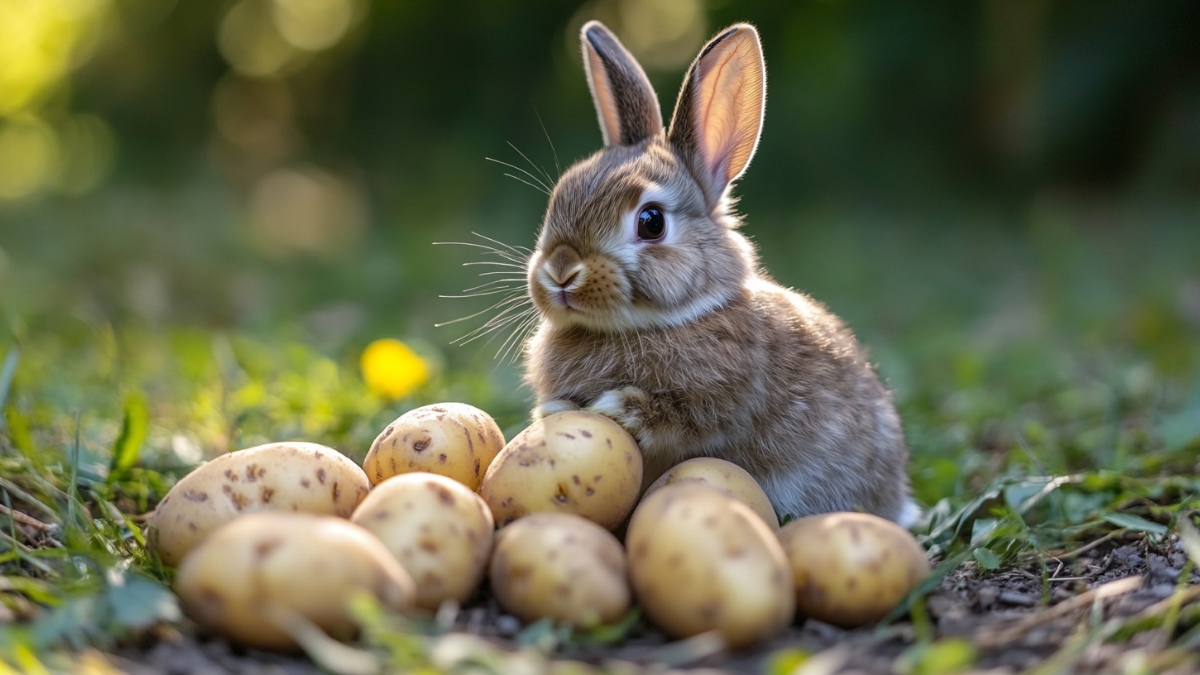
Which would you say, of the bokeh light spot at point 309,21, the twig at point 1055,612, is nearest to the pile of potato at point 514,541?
the twig at point 1055,612

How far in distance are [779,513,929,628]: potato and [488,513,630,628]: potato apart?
15.2 inches

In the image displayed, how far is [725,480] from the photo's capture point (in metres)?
2.52

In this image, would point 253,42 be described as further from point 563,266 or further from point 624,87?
point 563,266

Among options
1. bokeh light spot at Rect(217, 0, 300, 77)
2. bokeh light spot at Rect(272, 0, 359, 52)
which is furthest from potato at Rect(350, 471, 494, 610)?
bokeh light spot at Rect(217, 0, 300, 77)

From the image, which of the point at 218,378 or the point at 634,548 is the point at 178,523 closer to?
the point at 634,548

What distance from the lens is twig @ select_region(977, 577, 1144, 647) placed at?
198cm

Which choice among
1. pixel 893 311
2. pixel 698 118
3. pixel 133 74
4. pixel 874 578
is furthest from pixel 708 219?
pixel 133 74

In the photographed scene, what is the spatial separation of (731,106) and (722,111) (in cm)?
3

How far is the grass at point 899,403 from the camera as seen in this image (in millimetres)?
2002

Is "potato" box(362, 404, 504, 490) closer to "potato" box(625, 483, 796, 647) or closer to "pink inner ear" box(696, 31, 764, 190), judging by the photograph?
"potato" box(625, 483, 796, 647)

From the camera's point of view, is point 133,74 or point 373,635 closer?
point 373,635

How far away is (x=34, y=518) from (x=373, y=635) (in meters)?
1.39

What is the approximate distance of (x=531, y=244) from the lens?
715cm

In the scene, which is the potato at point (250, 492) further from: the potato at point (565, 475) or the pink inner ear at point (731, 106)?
the pink inner ear at point (731, 106)
